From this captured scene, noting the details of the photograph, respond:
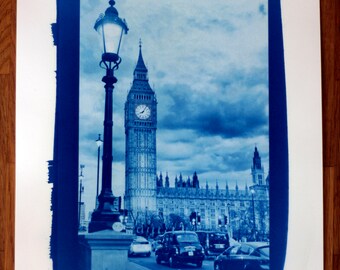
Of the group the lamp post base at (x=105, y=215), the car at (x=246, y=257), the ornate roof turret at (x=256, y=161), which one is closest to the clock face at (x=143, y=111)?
the lamp post base at (x=105, y=215)

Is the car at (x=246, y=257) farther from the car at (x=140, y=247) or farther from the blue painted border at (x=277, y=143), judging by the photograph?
the car at (x=140, y=247)

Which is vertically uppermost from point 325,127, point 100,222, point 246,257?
point 325,127

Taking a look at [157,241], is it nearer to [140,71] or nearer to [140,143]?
[140,143]

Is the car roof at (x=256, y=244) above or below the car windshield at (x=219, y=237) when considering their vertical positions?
below

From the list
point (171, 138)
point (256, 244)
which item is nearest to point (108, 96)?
point (171, 138)

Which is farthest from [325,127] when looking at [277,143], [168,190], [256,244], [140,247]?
[140,247]

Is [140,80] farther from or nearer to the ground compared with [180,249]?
farther from the ground
